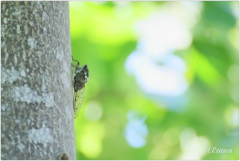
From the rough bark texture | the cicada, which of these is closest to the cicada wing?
the cicada

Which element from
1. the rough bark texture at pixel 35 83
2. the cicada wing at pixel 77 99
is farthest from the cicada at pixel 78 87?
the rough bark texture at pixel 35 83

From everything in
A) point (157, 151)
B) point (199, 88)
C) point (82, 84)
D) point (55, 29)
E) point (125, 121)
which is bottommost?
point (157, 151)

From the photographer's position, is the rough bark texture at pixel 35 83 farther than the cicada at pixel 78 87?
No

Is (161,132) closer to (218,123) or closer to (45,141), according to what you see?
(218,123)

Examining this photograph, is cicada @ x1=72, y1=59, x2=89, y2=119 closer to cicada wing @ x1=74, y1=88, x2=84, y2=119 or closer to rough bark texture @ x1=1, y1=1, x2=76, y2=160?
cicada wing @ x1=74, y1=88, x2=84, y2=119

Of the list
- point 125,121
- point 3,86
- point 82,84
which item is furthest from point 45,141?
point 125,121

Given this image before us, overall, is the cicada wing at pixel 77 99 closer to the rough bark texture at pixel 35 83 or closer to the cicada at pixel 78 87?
the cicada at pixel 78 87

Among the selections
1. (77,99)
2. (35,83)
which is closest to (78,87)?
(77,99)

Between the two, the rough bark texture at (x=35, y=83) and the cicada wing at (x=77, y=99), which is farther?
the cicada wing at (x=77, y=99)
